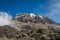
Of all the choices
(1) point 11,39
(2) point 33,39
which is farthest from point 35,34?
(1) point 11,39

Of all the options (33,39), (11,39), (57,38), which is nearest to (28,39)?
(33,39)

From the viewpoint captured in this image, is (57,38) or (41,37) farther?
(41,37)

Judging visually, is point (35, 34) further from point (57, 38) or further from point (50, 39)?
point (57, 38)

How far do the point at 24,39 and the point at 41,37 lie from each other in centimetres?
983

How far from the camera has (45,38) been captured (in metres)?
87.4

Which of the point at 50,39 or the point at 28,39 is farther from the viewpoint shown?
the point at 28,39

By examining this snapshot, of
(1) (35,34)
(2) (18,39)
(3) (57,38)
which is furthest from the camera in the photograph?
(1) (35,34)

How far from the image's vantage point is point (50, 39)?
88812mm

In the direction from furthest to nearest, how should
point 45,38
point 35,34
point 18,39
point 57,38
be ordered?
point 35,34
point 18,39
point 45,38
point 57,38

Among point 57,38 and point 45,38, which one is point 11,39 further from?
point 57,38

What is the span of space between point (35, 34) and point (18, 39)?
15.1 metres

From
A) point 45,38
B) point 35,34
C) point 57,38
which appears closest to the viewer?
point 57,38

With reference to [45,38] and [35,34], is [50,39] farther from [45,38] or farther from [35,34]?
[35,34]

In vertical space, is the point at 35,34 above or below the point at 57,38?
above
